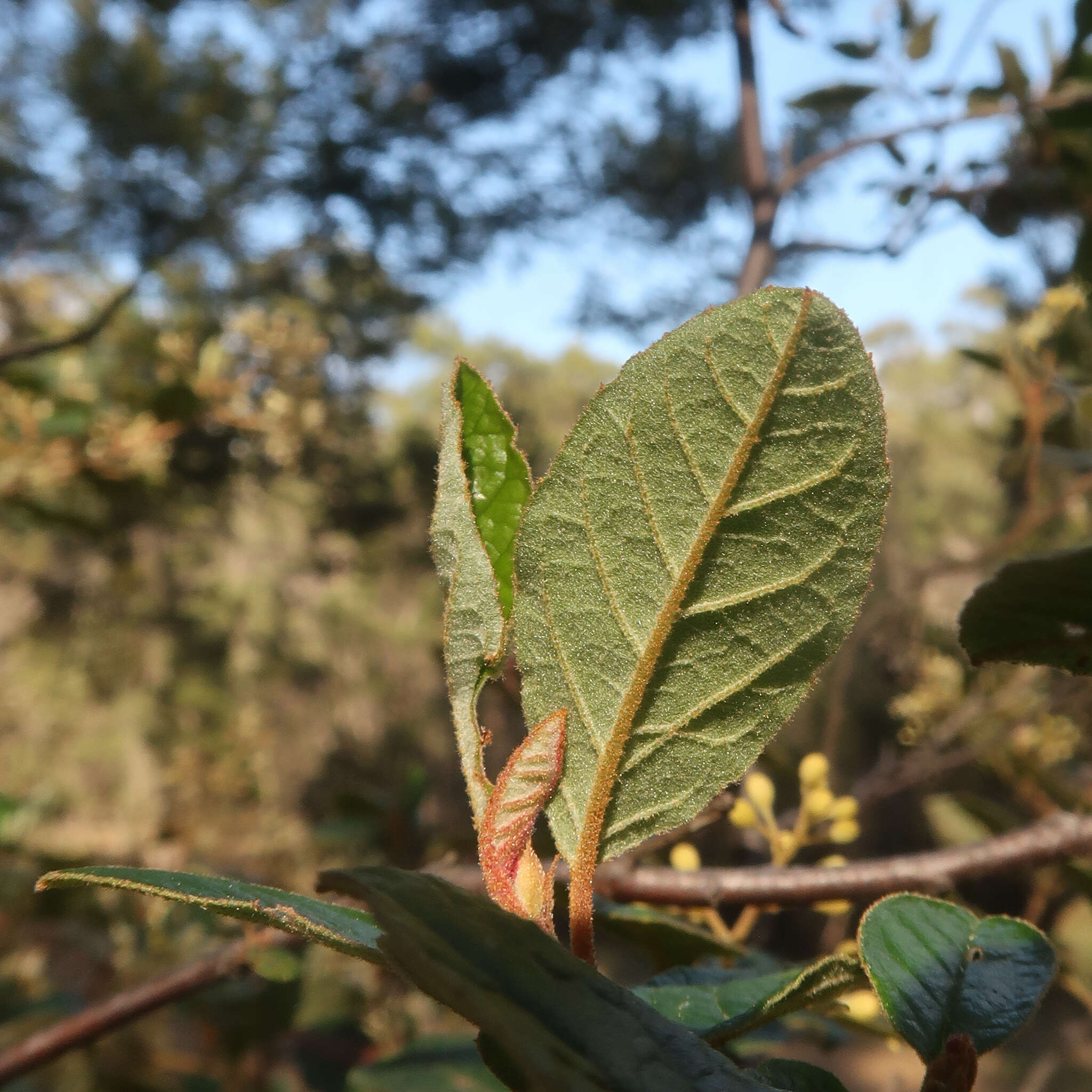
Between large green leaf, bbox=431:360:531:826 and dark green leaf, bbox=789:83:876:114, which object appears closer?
large green leaf, bbox=431:360:531:826

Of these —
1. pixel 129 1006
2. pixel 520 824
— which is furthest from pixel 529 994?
pixel 129 1006

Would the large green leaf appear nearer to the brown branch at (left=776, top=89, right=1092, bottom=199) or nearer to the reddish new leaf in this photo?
the reddish new leaf

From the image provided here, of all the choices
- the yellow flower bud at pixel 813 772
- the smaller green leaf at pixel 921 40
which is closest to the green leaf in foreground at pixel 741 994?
the yellow flower bud at pixel 813 772

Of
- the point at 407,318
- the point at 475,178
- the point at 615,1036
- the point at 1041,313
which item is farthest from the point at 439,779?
the point at 615,1036

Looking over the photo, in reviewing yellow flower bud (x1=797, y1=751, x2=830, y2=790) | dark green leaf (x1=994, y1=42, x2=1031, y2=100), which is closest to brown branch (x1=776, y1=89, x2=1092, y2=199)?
dark green leaf (x1=994, y1=42, x2=1031, y2=100)

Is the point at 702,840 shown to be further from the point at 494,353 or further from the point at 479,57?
the point at 494,353
